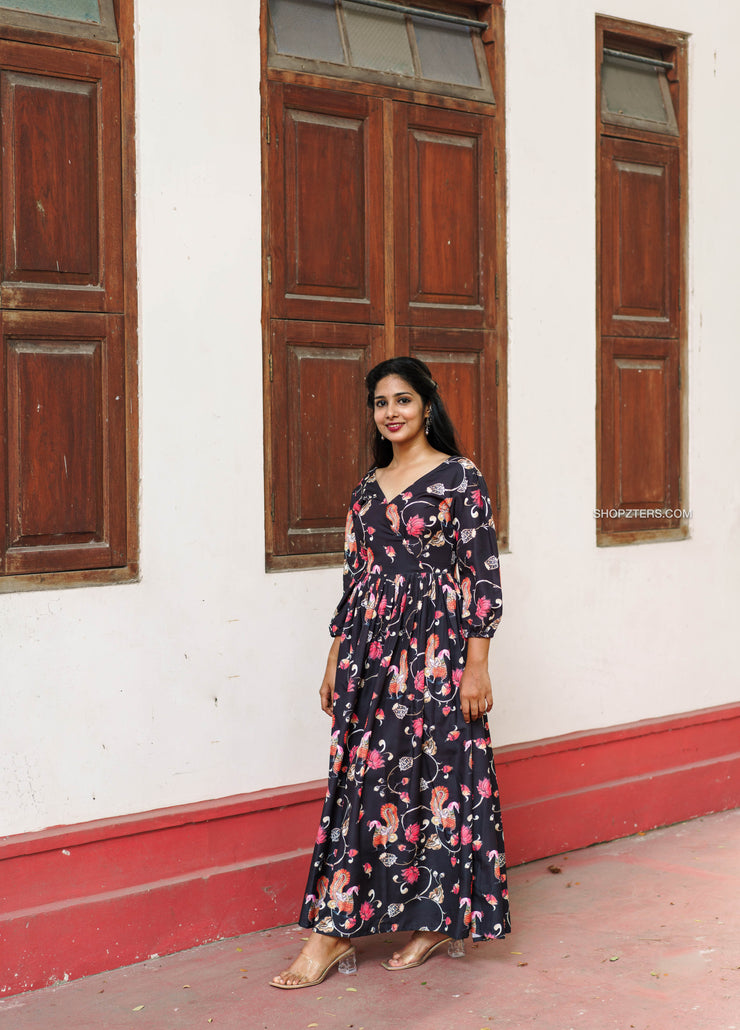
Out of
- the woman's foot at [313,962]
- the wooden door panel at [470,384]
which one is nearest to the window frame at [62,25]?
the wooden door panel at [470,384]

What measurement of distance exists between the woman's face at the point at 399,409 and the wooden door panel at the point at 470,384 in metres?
1.07

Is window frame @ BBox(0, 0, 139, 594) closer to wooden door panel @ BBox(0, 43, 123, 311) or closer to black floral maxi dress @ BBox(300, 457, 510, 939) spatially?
wooden door panel @ BBox(0, 43, 123, 311)

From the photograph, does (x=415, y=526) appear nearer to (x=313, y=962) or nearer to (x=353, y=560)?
(x=353, y=560)

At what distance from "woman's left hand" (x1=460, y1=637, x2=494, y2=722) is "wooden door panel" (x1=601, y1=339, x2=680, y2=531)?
1986mm

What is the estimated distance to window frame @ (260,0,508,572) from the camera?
180 inches

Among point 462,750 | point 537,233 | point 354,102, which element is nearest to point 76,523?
point 462,750

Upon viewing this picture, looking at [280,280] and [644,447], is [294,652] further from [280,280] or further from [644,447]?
[644,447]

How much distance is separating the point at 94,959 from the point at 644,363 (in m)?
3.64

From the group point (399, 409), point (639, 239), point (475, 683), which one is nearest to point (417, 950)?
point (475, 683)

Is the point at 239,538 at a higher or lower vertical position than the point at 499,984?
higher

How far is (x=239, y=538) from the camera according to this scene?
4.48 meters

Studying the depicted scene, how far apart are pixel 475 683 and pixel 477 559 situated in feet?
1.29

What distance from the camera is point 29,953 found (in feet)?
12.8

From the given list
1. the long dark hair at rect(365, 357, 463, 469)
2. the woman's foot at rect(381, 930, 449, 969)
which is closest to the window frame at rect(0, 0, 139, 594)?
the long dark hair at rect(365, 357, 463, 469)
